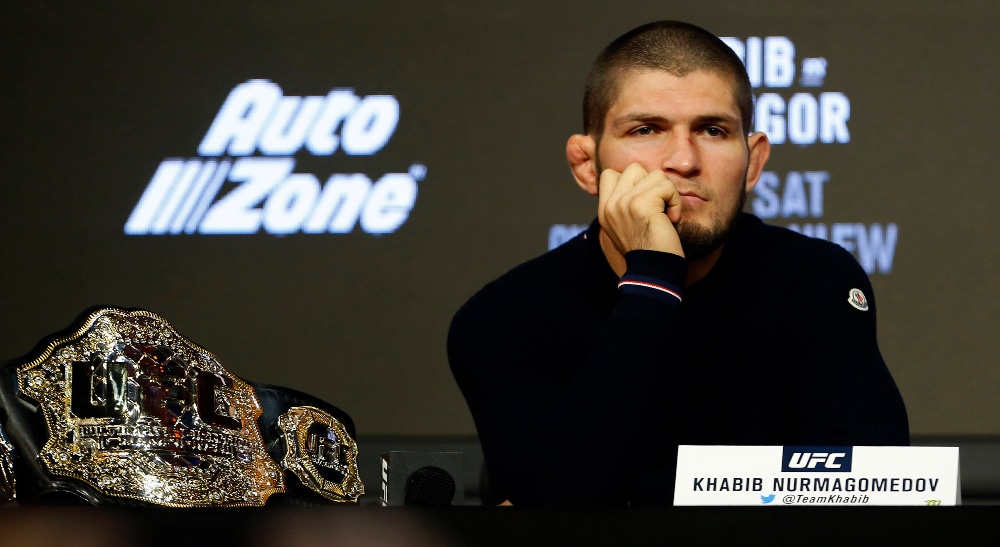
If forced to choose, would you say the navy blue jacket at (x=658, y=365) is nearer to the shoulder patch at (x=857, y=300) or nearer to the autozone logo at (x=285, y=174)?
the shoulder patch at (x=857, y=300)

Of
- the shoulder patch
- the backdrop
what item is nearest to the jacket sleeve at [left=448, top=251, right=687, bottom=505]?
the shoulder patch

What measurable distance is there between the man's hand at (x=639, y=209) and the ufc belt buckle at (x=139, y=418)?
0.71 metres

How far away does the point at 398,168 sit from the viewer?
3.97 m

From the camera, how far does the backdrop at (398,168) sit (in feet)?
12.7

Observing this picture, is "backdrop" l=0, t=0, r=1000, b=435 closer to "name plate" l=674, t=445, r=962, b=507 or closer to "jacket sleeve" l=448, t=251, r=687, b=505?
"jacket sleeve" l=448, t=251, r=687, b=505

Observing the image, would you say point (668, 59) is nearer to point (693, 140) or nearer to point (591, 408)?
point (693, 140)

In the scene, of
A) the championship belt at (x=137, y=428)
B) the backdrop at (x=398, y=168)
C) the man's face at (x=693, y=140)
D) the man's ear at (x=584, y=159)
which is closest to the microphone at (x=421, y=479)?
the championship belt at (x=137, y=428)

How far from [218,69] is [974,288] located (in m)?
2.81

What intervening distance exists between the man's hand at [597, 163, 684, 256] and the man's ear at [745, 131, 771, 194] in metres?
0.22

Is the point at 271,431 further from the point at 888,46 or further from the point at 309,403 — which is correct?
the point at 888,46

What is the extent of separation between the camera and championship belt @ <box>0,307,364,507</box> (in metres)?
1.00

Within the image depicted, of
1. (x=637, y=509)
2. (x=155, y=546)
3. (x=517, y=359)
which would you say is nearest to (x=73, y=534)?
(x=155, y=546)

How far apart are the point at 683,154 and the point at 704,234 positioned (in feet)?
0.41

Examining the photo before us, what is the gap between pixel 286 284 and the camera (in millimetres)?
4043
